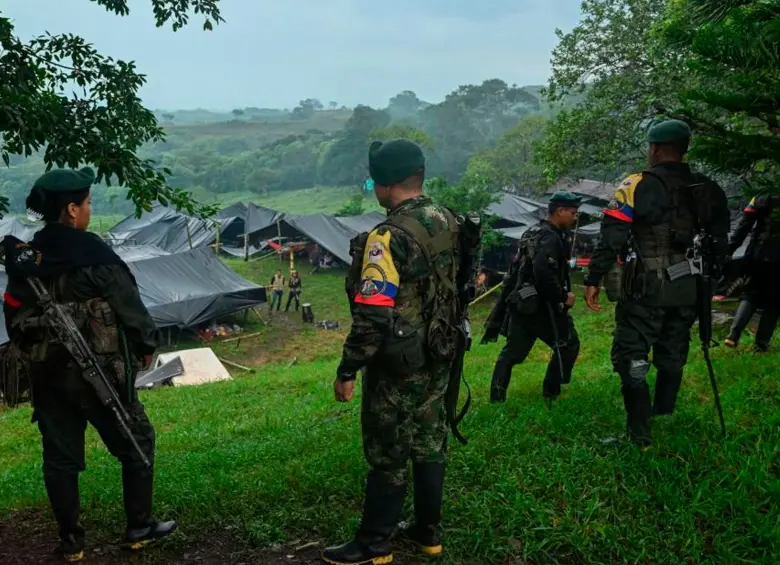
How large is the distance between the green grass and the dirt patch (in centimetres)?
5692

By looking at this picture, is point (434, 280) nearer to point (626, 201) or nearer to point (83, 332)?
point (626, 201)

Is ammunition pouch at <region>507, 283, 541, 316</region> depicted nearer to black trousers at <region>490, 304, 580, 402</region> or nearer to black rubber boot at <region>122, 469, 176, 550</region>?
black trousers at <region>490, 304, 580, 402</region>

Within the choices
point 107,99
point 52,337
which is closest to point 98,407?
point 52,337

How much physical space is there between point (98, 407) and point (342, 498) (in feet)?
4.32

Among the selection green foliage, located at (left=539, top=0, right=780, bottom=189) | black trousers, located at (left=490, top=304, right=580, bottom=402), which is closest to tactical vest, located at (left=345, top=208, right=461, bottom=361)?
black trousers, located at (left=490, top=304, right=580, bottom=402)

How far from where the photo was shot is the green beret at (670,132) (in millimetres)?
3645

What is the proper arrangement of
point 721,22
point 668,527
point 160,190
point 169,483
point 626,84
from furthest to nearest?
1. point 626,84
2. point 160,190
3. point 169,483
4. point 721,22
5. point 668,527

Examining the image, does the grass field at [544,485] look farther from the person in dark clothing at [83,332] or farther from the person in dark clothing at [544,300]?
the person in dark clothing at [83,332]

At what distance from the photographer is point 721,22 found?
11.0 feet

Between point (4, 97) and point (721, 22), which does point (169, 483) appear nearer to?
point (4, 97)

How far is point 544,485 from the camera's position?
10.8ft

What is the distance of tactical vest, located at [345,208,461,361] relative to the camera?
2775 mm

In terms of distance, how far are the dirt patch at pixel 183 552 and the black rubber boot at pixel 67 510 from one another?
0.06m

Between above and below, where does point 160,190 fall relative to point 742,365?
above
